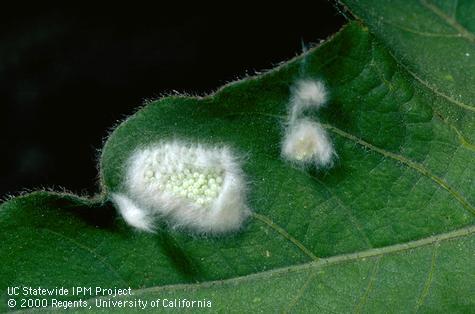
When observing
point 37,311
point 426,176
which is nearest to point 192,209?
point 37,311

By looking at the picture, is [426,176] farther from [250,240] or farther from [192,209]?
[192,209]

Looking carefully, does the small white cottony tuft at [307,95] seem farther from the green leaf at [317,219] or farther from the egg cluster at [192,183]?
the egg cluster at [192,183]

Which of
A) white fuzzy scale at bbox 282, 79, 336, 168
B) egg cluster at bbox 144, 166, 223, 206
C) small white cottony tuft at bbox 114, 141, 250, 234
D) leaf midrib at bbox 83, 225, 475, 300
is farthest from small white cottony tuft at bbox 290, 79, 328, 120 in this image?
leaf midrib at bbox 83, 225, 475, 300

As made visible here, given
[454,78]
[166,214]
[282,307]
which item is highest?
[454,78]

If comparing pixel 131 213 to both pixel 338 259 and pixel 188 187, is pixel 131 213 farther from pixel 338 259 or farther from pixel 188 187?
pixel 338 259

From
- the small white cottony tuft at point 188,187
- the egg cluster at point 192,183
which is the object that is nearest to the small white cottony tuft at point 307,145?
the small white cottony tuft at point 188,187

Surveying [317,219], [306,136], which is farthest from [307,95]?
[317,219]
